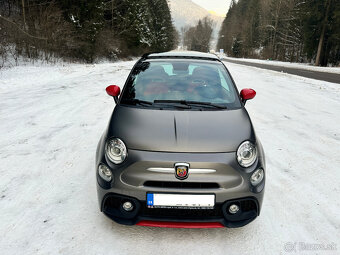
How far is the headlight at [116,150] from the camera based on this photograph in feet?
7.12

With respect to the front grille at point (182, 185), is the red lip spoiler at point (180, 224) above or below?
below

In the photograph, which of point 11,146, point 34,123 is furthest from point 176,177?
point 34,123

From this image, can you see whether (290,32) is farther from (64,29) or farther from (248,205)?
(248,205)

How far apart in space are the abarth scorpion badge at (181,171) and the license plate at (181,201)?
0.15 meters

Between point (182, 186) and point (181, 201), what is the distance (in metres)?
0.12

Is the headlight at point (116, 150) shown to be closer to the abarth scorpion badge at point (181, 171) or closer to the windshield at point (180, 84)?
the abarth scorpion badge at point (181, 171)

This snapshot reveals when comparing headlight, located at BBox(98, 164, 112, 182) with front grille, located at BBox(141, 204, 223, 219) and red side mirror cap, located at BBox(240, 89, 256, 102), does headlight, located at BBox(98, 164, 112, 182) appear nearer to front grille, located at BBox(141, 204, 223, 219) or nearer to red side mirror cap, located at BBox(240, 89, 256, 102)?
front grille, located at BBox(141, 204, 223, 219)

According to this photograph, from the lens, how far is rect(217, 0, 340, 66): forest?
31844mm

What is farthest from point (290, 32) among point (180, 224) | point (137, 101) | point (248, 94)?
point (180, 224)

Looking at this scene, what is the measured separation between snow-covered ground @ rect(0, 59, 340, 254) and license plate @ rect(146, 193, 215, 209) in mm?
415

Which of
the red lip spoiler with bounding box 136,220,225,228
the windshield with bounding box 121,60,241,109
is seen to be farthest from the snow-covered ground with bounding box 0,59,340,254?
the windshield with bounding box 121,60,241,109

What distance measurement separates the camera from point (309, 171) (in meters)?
3.61

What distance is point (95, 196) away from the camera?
9.36 feet

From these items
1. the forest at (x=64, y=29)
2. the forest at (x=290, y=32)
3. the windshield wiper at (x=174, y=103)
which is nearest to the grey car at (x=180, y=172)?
the windshield wiper at (x=174, y=103)
